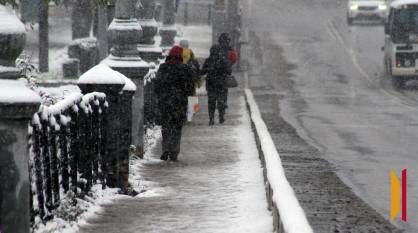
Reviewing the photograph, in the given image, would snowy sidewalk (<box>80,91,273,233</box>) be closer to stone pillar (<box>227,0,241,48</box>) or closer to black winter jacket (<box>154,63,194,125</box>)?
black winter jacket (<box>154,63,194,125</box>)

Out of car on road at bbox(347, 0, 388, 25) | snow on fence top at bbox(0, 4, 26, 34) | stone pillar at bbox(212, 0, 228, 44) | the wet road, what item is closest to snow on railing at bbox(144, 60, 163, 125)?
the wet road

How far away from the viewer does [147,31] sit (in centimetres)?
2150

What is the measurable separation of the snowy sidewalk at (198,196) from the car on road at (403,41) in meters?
18.2

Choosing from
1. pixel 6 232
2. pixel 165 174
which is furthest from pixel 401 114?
pixel 6 232

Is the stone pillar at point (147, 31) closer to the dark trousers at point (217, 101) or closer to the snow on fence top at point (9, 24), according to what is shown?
the dark trousers at point (217, 101)

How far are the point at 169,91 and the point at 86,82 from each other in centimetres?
435

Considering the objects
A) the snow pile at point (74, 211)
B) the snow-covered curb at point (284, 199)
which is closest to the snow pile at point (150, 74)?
the snow-covered curb at point (284, 199)

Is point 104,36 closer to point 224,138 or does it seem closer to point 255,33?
point 224,138

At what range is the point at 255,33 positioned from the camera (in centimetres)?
5969

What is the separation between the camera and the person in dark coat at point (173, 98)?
1672 centimetres

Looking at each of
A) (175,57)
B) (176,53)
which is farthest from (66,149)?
(176,53)

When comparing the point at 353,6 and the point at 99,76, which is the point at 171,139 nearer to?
the point at 99,76

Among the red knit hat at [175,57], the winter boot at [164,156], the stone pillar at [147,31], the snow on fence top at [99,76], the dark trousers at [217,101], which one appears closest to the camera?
the snow on fence top at [99,76]

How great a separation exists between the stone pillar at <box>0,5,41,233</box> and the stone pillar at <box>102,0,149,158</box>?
864cm
